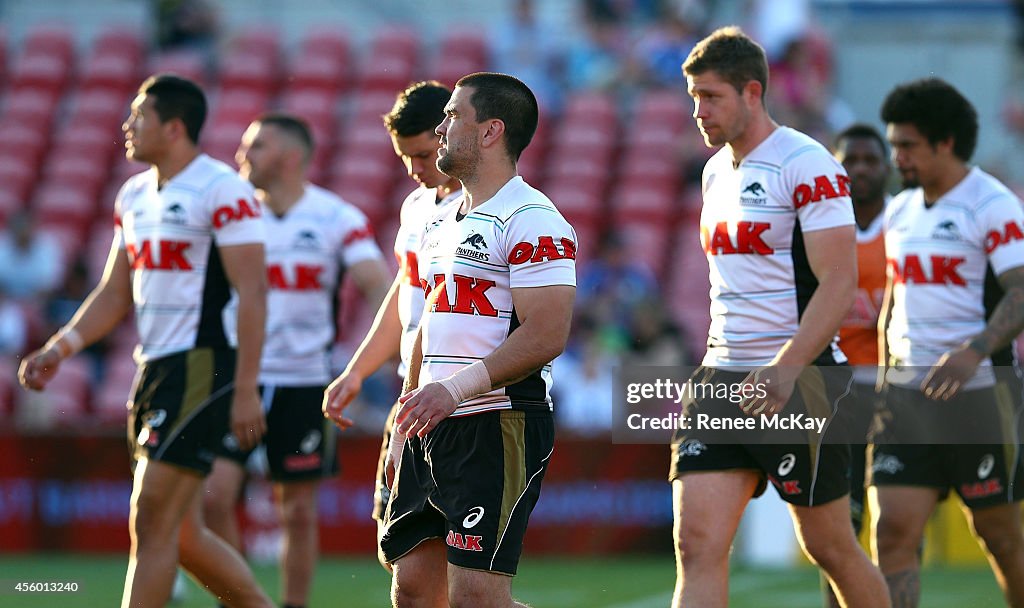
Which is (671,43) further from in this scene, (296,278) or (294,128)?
(296,278)

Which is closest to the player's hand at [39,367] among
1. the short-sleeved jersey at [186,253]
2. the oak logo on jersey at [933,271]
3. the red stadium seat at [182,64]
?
the short-sleeved jersey at [186,253]

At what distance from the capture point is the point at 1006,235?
7074mm

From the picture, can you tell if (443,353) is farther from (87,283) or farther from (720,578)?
(87,283)

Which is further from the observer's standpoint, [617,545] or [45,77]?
[45,77]

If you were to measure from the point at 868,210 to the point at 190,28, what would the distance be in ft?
43.5

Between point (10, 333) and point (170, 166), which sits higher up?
point (170, 166)

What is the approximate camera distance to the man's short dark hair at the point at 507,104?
557 cm

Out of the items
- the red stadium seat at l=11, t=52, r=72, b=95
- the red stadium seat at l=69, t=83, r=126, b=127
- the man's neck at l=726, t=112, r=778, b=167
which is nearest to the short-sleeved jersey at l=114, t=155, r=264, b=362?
the man's neck at l=726, t=112, r=778, b=167

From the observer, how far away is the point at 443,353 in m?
5.57

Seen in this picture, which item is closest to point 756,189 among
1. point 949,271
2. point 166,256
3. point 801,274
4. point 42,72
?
point 801,274

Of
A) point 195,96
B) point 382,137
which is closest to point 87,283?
point 382,137

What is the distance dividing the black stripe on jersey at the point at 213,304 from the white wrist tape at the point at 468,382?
2372mm

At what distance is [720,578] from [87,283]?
10594 mm

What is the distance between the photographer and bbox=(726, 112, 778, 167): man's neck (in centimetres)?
630
